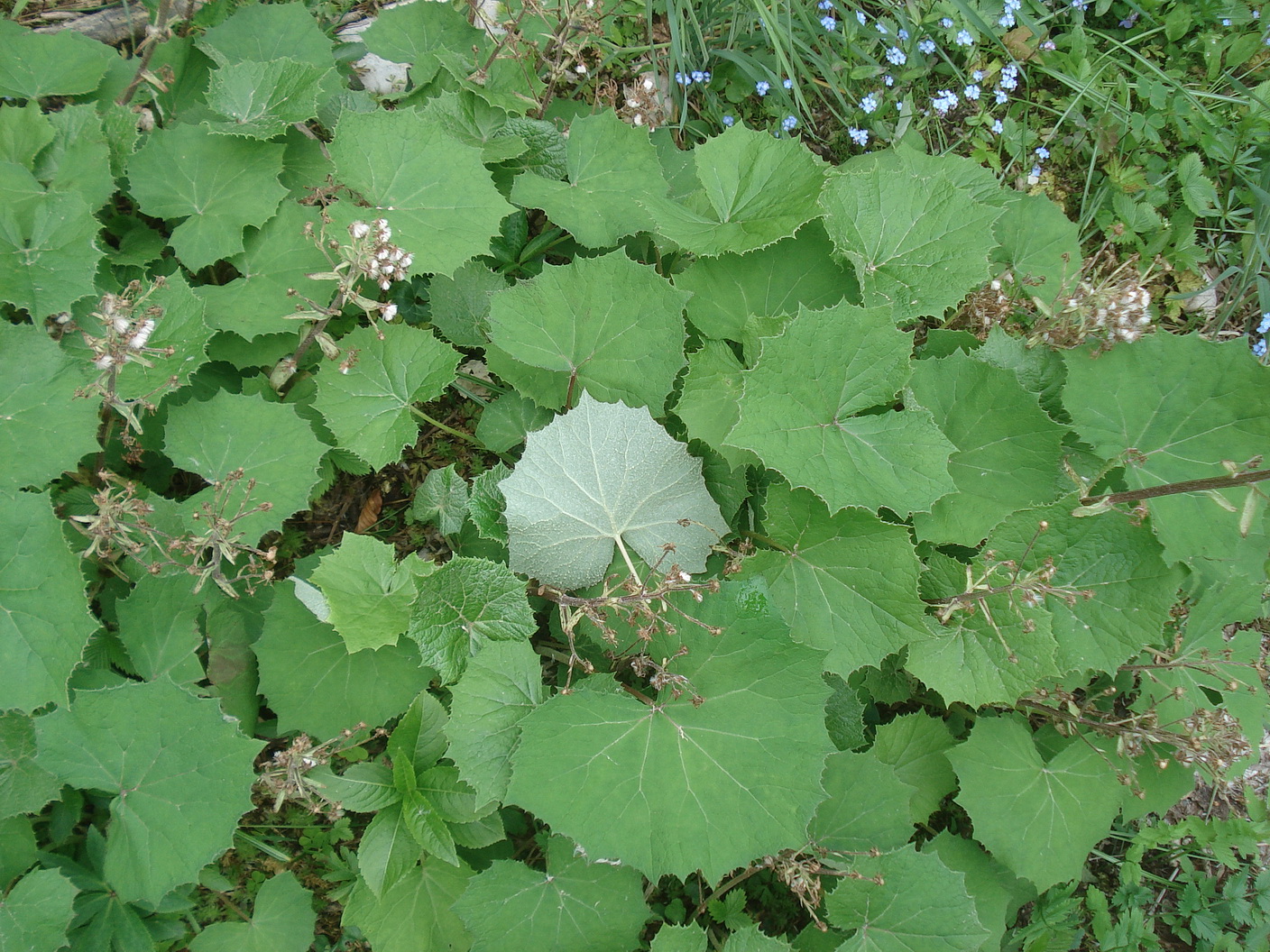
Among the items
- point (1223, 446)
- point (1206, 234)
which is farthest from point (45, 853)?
point (1206, 234)

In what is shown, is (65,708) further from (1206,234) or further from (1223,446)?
(1206,234)

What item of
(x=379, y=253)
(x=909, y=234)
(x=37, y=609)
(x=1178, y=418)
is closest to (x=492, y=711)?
(x=37, y=609)

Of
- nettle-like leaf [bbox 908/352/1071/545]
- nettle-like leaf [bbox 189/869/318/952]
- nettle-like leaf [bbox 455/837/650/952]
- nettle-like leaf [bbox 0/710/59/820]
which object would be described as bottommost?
nettle-like leaf [bbox 189/869/318/952]

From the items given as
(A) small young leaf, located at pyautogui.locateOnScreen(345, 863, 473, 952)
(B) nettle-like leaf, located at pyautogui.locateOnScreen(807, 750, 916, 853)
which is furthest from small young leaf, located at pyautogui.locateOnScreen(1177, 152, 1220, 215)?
(A) small young leaf, located at pyautogui.locateOnScreen(345, 863, 473, 952)

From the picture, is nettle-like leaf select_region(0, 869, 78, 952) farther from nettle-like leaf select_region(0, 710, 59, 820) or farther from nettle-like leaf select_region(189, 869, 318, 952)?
nettle-like leaf select_region(189, 869, 318, 952)

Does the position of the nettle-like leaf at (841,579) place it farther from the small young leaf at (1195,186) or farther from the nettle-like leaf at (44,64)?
the nettle-like leaf at (44,64)

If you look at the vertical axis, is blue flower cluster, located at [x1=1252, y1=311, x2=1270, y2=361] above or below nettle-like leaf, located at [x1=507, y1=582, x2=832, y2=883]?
above

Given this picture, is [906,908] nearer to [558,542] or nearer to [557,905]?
[557,905]
